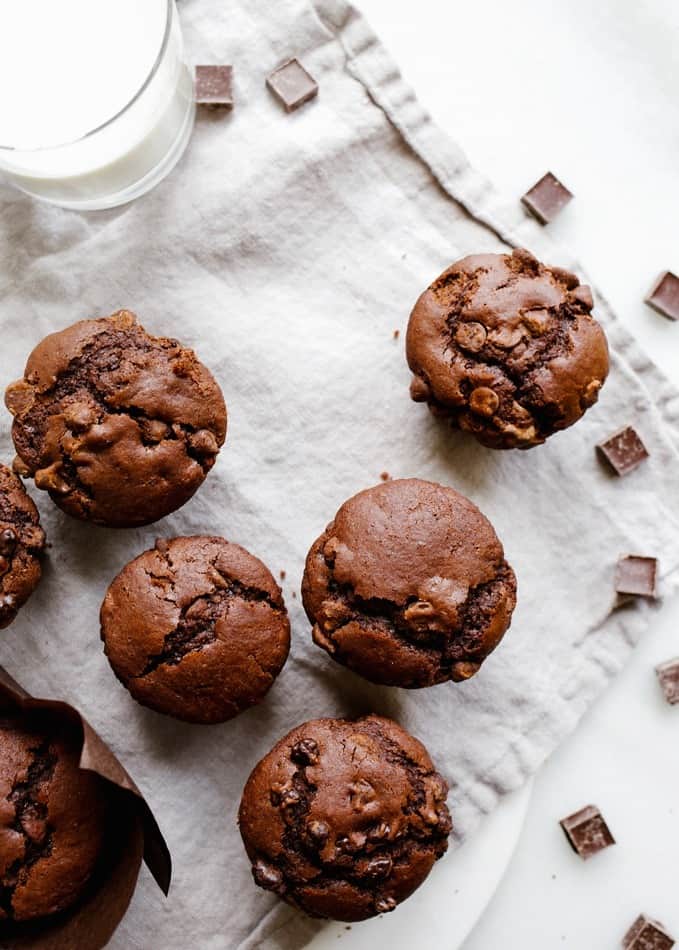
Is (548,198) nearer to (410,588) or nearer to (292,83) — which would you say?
(292,83)

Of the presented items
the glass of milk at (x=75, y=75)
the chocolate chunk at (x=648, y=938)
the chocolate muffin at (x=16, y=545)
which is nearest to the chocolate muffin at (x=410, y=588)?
the chocolate muffin at (x=16, y=545)

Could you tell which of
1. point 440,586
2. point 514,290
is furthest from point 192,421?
point 514,290

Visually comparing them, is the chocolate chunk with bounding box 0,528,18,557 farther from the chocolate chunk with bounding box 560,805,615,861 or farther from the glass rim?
the chocolate chunk with bounding box 560,805,615,861

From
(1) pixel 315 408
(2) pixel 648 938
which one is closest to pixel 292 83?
(1) pixel 315 408

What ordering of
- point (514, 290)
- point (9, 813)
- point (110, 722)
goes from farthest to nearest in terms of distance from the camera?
point (110, 722), point (514, 290), point (9, 813)

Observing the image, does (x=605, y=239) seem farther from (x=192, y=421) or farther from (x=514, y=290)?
(x=192, y=421)

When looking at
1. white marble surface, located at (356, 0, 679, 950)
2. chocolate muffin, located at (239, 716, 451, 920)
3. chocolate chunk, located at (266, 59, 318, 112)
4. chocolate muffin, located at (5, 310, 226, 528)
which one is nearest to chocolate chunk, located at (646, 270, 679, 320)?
white marble surface, located at (356, 0, 679, 950)
